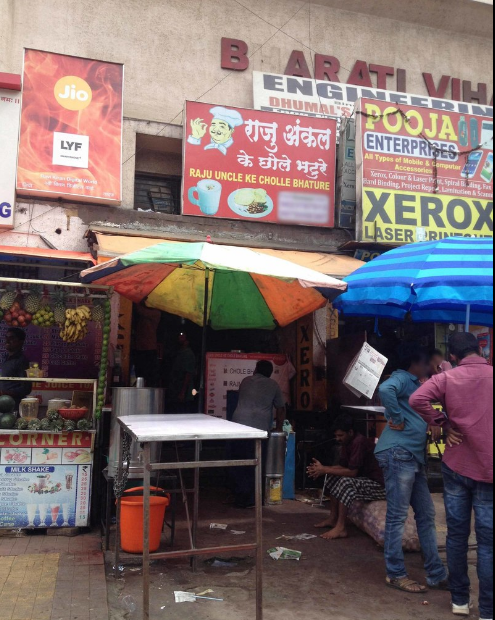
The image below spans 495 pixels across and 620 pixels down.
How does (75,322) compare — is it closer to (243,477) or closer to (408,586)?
(243,477)

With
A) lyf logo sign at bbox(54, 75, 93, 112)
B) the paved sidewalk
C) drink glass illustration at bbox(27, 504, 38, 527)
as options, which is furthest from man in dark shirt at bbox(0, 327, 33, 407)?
lyf logo sign at bbox(54, 75, 93, 112)

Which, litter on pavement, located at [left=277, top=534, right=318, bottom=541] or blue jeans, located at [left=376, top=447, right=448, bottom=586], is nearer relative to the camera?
blue jeans, located at [left=376, top=447, right=448, bottom=586]

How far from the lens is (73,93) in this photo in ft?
27.9

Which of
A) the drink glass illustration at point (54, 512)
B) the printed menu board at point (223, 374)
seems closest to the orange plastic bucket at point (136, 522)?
the drink glass illustration at point (54, 512)

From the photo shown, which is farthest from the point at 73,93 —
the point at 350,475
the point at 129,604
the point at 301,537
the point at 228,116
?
the point at 129,604

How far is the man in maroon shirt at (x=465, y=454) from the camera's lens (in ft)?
12.6

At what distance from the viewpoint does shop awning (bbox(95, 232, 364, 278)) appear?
739 centimetres

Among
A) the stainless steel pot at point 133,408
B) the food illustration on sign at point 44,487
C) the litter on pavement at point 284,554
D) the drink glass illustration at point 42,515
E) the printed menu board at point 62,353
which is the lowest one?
the litter on pavement at point 284,554

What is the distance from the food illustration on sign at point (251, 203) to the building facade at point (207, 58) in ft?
0.82

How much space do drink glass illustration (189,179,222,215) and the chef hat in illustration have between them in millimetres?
1017

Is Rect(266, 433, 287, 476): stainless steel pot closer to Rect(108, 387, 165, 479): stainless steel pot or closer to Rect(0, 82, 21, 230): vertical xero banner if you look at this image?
Rect(108, 387, 165, 479): stainless steel pot

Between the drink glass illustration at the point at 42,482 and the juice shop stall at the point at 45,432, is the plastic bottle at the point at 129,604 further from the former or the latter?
the drink glass illustration at the point at 42,482

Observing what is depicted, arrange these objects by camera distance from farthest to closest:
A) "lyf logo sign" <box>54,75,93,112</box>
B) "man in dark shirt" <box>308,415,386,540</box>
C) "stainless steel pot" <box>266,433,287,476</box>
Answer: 1. "lyf logo sign" <box>54,75,93,112</box>
2. "stainless steel pot" <box>266,433,287,476</box>
3. "man in dark shirt" <box>308,415,386,540</box>

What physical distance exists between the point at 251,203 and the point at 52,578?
6039mm
